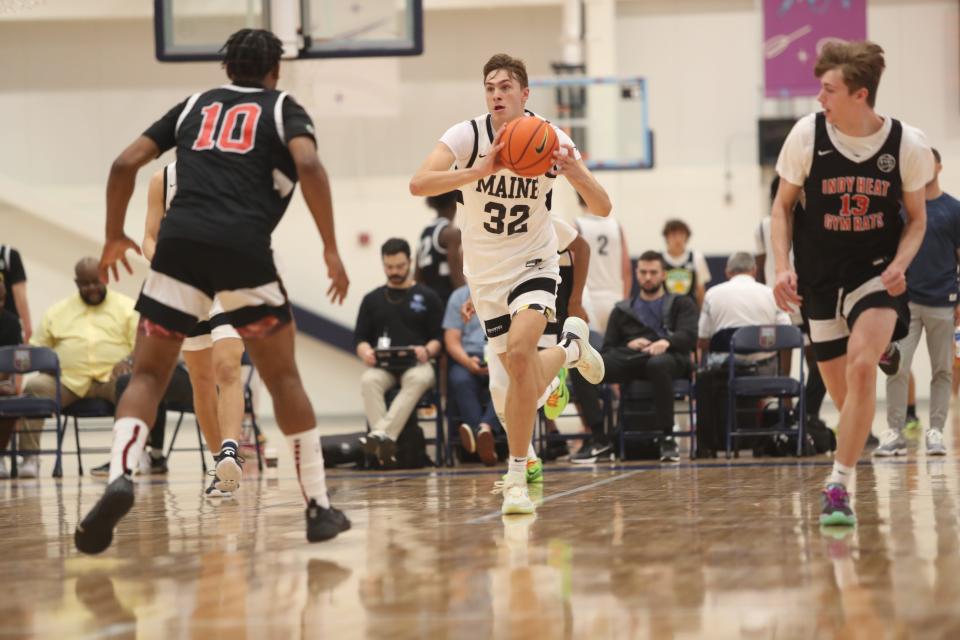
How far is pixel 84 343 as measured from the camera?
33.4 feet

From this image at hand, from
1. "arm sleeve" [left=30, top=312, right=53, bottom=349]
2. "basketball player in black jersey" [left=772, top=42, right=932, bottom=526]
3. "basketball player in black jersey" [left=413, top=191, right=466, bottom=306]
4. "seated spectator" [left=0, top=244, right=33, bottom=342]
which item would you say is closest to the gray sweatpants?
"basketball player in black jersey" [left=413, top=191, right=466, bottom=306]

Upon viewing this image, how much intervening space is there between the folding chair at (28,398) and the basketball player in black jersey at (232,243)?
5.09 meters

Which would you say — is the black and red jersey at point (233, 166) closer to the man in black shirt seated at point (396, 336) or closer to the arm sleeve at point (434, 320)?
the man in black shirt seated at point (396, 336)

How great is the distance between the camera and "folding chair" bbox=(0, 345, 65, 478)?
960 centimetres

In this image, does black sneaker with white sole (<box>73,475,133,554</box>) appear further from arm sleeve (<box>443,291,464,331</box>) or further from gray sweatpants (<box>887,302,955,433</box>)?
gray sweatpants (<box>887,302,955,433</box>)

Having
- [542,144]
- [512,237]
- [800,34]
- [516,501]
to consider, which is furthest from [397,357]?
[800,34]

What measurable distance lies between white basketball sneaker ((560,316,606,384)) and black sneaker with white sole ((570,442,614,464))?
2042 millimetres

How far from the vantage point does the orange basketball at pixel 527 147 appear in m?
5.53

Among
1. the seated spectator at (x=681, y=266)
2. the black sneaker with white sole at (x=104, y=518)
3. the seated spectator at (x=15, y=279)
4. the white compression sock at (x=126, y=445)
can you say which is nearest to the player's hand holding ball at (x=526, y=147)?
the white compression sock at (x=126, y=445)

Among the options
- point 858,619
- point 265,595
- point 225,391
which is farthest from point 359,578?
point 225,391

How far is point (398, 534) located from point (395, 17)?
284 inches

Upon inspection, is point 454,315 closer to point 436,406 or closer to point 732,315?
point 436,406

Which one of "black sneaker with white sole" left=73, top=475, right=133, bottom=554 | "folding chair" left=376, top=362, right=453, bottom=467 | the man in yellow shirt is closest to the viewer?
"black sneaker with white sole" left=73, top=475, right=133, bottom=554

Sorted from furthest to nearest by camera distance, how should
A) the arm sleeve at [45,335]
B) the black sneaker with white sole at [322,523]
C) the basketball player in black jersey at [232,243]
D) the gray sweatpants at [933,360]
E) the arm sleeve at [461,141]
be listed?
the arm sleeve at [45,335], the gray sweatpants at [933,360], the arm sleeve at [461,141], the black sneaker with white sole at [322,523], the basketball player in black jersey at [232,243]
